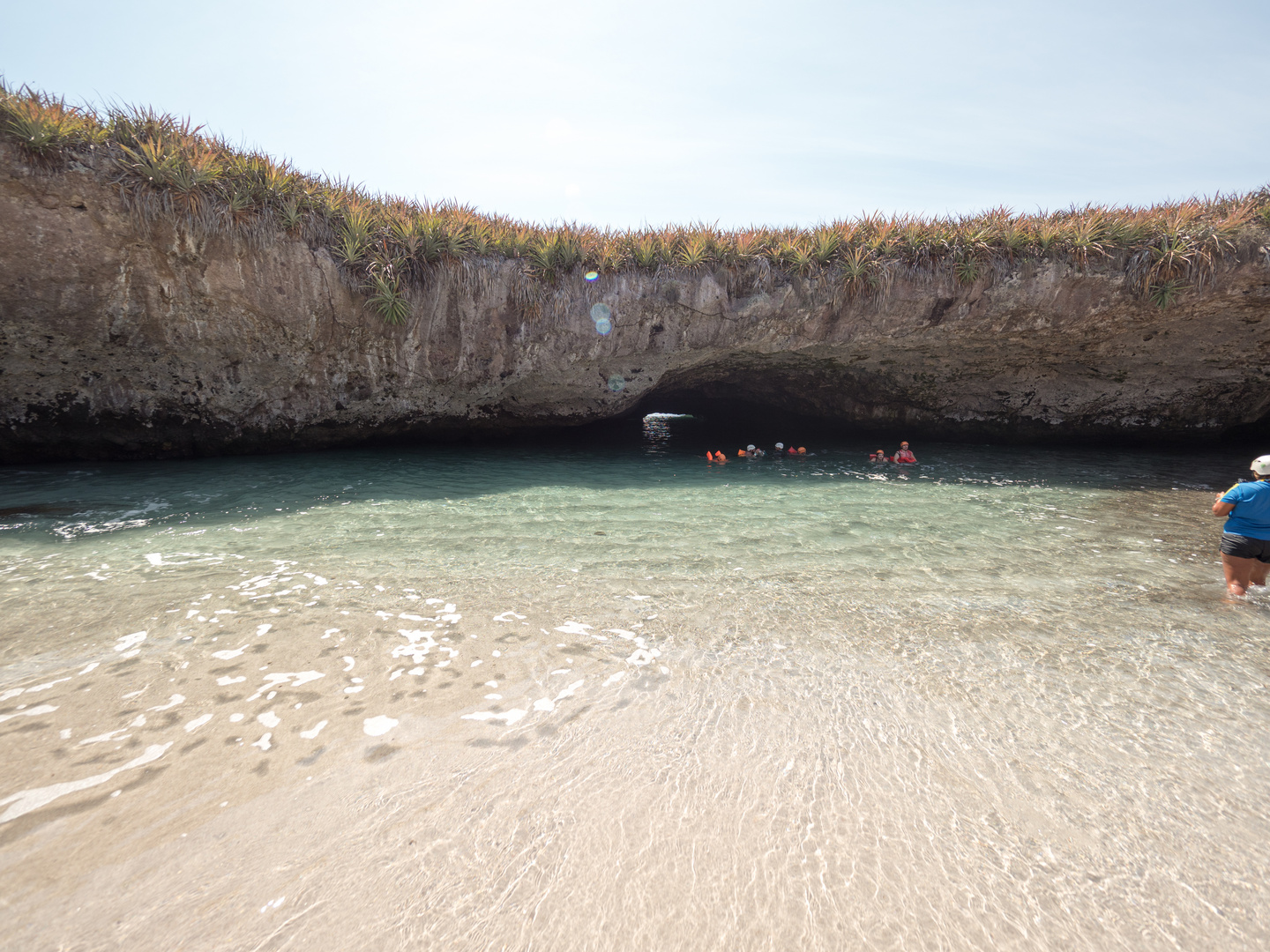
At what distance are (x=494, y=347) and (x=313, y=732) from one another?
1050cm

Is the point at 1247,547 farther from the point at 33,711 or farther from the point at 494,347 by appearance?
the point at 494,347

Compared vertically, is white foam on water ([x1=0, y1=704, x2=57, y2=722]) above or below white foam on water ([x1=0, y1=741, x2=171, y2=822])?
above

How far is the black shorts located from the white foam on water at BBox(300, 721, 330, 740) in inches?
288

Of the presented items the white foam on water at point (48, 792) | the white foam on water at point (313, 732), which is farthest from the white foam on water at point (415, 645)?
the white foam on water at point (48, 792)

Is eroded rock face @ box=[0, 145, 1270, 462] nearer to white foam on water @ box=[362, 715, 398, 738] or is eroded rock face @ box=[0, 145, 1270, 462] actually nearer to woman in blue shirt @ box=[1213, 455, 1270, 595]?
woman in blue shirt @ box=[1213, 455, 1270, 595]

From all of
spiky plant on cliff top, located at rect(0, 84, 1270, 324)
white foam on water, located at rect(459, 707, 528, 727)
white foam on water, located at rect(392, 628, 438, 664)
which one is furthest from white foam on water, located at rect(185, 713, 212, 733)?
spiky plant on cliff top, located at rect(0, 84, 1270, 324)

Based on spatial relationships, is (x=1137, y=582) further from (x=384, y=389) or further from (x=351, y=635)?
(x=384, y=389)

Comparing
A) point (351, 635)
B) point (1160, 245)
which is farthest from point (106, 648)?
point (1160, 245)

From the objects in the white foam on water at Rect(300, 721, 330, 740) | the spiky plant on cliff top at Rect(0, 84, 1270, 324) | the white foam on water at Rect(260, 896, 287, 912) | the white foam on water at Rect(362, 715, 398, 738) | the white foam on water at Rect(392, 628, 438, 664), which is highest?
the spiky plant on cliff top at Rect(0, 84, 1270, 324)

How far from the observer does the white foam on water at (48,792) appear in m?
2.38

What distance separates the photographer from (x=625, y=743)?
299cm

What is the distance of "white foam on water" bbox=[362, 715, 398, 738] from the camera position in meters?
2.99

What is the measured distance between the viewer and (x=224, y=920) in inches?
77.8

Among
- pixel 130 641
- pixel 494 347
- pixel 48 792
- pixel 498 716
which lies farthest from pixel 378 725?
pixel 494 347
